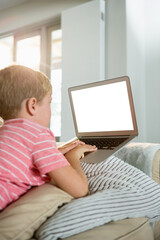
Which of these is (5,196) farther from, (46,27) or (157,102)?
(46,27)

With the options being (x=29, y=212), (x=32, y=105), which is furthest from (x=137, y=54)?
(x=29, y=212)

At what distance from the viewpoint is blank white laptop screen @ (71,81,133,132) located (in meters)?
1.25

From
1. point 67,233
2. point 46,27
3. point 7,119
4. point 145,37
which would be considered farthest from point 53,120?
point 67,233

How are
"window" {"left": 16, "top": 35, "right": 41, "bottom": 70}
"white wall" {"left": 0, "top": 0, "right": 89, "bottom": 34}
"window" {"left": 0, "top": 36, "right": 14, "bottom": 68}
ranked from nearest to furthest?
"white wall" {"left": 0, "top": 0, "right": 89, "bottom": 34} < "window" {"left": 16, "top": 35, "right": 41, "bottom": 70} < "window" {"left": 0, "top": 36, "right": 14, "bottom": 68}

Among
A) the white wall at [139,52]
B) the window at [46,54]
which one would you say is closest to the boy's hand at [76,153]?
the white wall at [139,52]

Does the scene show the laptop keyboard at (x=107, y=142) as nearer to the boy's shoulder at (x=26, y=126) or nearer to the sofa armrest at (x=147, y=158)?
the sofa armrest at (x=147, y=158)

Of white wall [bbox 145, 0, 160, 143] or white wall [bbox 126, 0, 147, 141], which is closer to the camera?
white wall [bbox 126, 0, 147, 141]

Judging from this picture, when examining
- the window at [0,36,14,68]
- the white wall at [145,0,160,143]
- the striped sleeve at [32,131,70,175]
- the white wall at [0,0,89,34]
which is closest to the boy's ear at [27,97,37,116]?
the striped sleeve at [32,131,70,175]

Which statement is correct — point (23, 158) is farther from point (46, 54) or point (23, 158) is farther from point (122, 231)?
point (46, 54)

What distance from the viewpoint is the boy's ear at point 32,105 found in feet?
2.45

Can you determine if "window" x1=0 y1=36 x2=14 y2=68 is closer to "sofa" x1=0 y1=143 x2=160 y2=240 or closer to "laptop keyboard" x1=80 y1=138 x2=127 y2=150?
"laptop keyboard" x1=80 y1=138 x2=127 y2=150

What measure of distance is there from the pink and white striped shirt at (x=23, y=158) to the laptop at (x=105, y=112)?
Result: 19.2 inches

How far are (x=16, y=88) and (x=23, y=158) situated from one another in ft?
0.65

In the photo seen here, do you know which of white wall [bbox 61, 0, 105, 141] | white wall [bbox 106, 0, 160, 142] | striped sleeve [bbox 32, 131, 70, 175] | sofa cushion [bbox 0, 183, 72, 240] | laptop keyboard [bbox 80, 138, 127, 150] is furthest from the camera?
white wall [bbox 61, 0, 105, 141]
